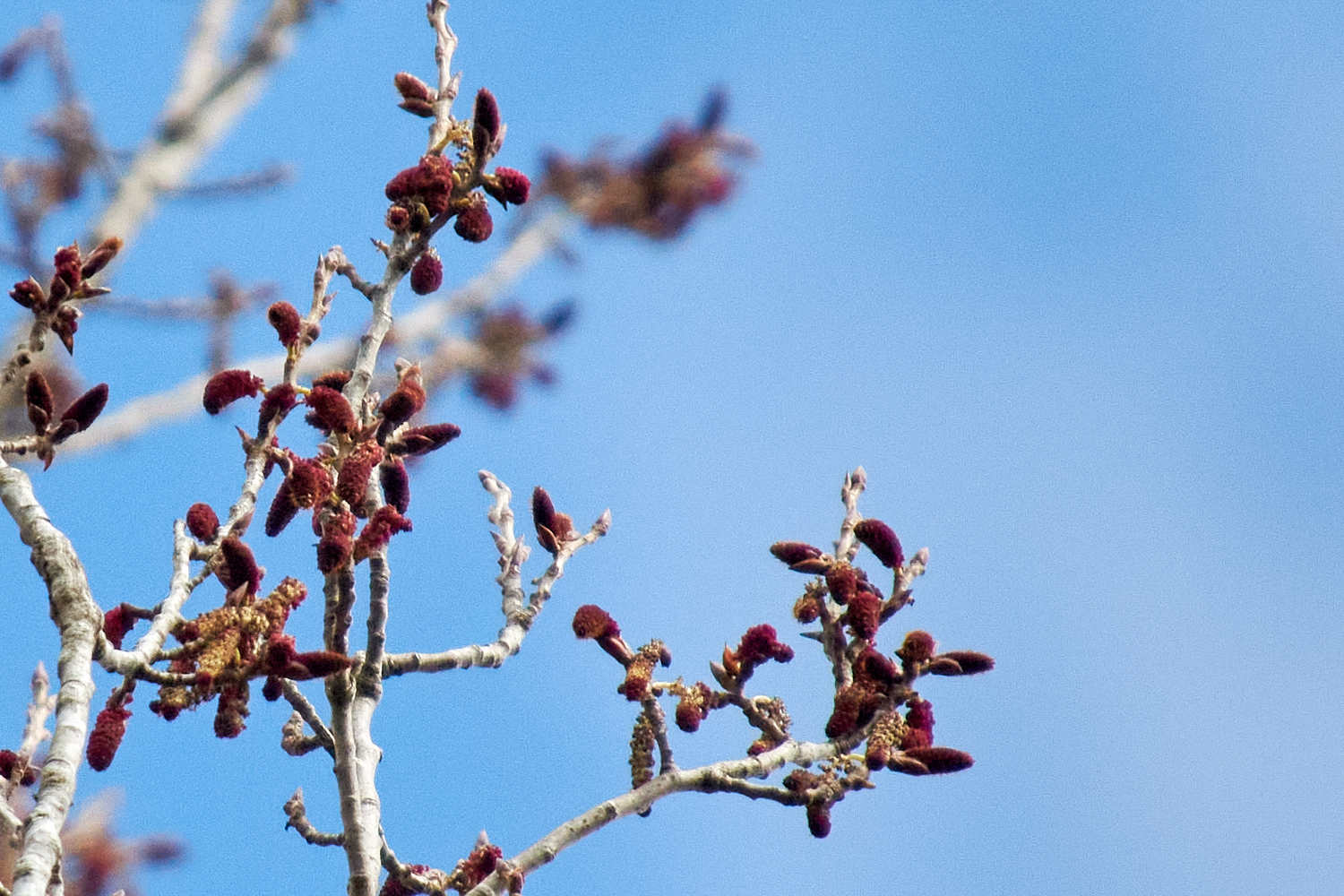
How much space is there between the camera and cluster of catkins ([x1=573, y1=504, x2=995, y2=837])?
10.3 feet

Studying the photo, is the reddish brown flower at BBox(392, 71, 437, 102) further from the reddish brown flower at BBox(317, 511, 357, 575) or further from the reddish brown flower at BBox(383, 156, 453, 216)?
the reddish brown flower at BBox(317, 511, 357, 575)

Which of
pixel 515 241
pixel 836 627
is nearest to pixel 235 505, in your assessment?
pixel 836 627

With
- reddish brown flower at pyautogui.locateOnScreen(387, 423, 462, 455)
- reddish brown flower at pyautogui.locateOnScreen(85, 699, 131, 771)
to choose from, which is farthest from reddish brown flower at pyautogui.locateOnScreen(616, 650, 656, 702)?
reddish brown flower at pyautogui.locateOnScreen(85, 699, 131, 771)

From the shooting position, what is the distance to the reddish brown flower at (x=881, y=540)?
11.1 feet

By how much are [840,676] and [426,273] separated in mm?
1388

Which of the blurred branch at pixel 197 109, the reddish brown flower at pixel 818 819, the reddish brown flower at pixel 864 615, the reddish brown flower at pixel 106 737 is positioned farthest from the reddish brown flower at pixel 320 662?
the blurred branch at pixel 197 109

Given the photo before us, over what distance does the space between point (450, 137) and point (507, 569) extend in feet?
3.95

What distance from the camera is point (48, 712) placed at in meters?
3.47

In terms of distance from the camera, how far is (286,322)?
2895 millimetres

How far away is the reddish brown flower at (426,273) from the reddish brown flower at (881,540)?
1197mm

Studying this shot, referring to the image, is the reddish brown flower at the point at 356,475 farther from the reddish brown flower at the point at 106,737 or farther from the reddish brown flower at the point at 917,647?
the reddish brown flower at the point at 917,647

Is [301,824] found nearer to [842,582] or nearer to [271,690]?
[271,690]

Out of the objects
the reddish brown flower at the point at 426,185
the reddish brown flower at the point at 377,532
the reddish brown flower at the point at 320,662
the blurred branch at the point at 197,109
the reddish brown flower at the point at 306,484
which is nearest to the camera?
the reddish brown flower at the point at 320,662

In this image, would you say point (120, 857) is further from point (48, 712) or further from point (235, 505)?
point (235, 505)
